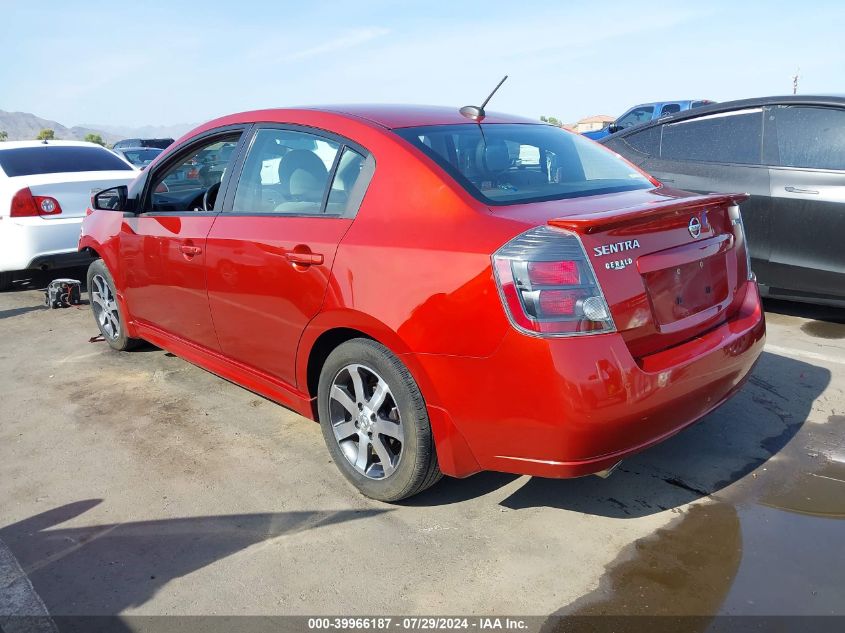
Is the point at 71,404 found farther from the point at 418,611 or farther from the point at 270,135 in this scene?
the point at 418,611

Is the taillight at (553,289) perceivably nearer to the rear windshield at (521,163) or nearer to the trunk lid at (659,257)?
the trunk lid at (659,257)

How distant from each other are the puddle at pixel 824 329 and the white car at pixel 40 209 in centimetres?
631

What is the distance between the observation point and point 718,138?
5.63 meters

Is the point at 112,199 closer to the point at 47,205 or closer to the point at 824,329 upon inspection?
the point at 47,205

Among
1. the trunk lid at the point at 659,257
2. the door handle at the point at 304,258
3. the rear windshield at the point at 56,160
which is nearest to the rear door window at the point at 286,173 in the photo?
the door handle at the point at 304,258

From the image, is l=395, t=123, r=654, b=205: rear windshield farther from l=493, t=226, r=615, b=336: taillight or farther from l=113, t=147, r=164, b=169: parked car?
l=113, t=147, r=164, b=169: parked car

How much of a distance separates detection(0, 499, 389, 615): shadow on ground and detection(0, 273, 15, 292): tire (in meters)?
5.40

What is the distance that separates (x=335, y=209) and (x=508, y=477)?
4.83 feet

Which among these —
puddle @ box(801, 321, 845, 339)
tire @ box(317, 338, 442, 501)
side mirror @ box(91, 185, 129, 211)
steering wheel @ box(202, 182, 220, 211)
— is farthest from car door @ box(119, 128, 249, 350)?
puddle @ box(801, 321, 845, 339)

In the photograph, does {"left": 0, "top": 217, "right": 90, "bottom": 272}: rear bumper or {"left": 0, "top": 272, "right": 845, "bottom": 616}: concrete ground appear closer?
{"left": 0, "top": 272, "right": 845, "bottom": 616}: concrete ground

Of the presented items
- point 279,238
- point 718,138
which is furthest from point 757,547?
point 718,138

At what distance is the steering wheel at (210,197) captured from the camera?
3.87 metres

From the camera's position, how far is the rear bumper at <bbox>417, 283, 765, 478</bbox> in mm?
2324

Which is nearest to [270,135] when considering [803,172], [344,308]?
[344,308]
